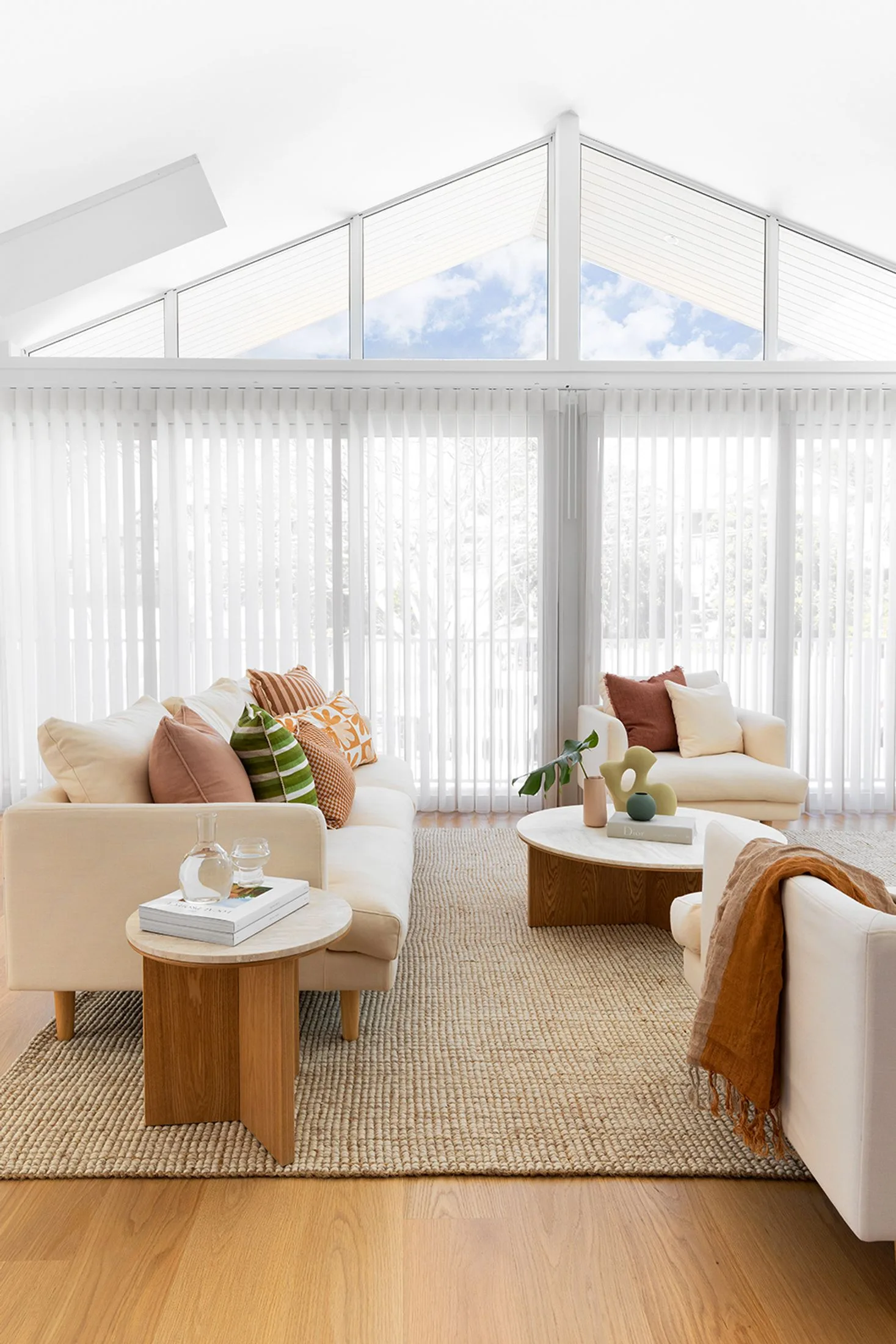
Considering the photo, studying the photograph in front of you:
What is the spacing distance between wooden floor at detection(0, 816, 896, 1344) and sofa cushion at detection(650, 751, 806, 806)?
2.45m

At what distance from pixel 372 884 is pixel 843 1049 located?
132cm

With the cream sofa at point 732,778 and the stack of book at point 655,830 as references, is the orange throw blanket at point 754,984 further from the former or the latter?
the cream sofa at point 732,778

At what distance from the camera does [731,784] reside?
4273 mm

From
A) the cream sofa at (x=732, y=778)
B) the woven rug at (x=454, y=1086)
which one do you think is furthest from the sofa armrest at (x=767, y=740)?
the woven rug at (x=454, y=1086)

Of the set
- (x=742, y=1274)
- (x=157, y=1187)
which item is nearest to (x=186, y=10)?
(x=157, y=1187)

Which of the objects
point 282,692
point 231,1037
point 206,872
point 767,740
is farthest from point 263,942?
point 767,740

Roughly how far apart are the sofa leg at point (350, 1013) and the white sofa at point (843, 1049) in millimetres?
1131

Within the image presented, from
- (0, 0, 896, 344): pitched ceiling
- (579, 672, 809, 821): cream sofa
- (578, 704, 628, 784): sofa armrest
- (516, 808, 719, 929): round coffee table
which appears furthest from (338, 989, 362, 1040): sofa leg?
(0, 0, 896, 344): pitched ceiling

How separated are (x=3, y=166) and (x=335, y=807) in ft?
10.1

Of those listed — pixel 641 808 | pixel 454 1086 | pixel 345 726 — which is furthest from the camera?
pixel 345 726

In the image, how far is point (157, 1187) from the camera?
186 centimetres

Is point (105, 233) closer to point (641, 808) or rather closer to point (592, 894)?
point (641, 808)

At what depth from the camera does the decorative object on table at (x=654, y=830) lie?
324 centimetres

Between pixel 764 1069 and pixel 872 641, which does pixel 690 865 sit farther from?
pixel 872 641
